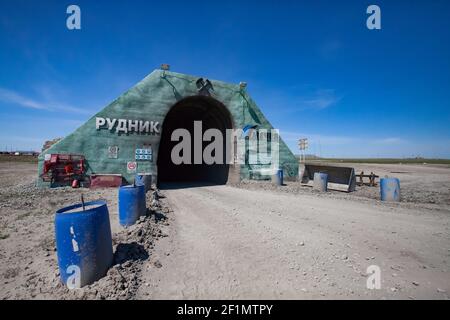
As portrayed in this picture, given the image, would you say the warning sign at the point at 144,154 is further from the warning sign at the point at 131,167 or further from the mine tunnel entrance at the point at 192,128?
the mine tunnel entrance at the point at 192,128

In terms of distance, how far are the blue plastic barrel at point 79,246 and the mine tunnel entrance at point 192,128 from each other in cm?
1542

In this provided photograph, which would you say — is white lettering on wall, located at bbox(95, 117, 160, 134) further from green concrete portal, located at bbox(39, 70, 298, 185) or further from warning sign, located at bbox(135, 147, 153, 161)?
warning sign, located at bbox(135, 147, 153, 161)

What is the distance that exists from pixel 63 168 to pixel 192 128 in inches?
588

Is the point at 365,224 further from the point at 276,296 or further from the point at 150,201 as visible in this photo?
the point at 150,201

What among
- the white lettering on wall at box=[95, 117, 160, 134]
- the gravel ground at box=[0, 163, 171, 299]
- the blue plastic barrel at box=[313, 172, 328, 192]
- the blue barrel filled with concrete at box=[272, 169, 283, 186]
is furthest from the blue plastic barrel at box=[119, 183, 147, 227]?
the blue barrel filled with concrete at box=[272, 169, 283, 186]

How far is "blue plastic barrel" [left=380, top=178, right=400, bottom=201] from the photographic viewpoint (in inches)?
452

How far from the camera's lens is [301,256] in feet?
16.5

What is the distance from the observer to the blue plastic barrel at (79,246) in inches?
142

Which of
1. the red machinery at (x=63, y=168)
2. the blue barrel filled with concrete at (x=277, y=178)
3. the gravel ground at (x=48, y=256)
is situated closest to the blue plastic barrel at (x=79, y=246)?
the gravel ground at (x=48, y=256)

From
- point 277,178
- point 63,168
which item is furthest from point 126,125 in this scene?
point 277,178

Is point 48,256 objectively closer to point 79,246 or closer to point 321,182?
point 79,246
